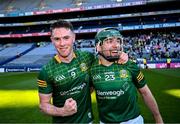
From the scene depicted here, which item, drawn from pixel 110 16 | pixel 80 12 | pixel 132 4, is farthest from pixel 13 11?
pixel 132 4

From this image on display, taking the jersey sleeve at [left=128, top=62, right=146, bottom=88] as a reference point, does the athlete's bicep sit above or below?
→ below

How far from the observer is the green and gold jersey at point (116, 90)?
12.9ft

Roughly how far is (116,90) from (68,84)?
0.64 m

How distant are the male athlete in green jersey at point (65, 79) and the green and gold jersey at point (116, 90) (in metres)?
0.15

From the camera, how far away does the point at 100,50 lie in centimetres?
398

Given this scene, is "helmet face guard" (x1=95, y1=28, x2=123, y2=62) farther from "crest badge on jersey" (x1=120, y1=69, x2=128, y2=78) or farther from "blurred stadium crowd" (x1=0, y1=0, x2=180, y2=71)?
"blurred stadium crowd" (x1=0, y1=0, x2=180, y2=71)

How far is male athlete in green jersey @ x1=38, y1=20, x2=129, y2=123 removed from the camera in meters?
3.75

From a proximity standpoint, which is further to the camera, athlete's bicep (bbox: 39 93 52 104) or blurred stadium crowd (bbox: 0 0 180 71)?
blurred stadium crowd (bbox: 0 0 180 71)

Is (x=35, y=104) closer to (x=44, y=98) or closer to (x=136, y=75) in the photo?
(x=44, y=98)

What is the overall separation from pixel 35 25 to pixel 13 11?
15.1ft

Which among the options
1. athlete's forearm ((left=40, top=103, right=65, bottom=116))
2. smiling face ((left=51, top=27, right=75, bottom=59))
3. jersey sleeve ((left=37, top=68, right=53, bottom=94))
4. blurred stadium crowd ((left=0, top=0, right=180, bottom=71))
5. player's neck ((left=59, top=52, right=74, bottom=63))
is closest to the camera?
athlete's forearm ((left=40, top=103, right=65, bottom=116))

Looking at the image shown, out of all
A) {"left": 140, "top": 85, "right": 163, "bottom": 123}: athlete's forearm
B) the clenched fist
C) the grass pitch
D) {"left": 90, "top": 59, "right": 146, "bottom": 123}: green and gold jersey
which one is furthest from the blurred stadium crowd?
the clenched fist

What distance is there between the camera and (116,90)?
3.92 metres

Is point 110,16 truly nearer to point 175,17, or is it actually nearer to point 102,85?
point 175,17
